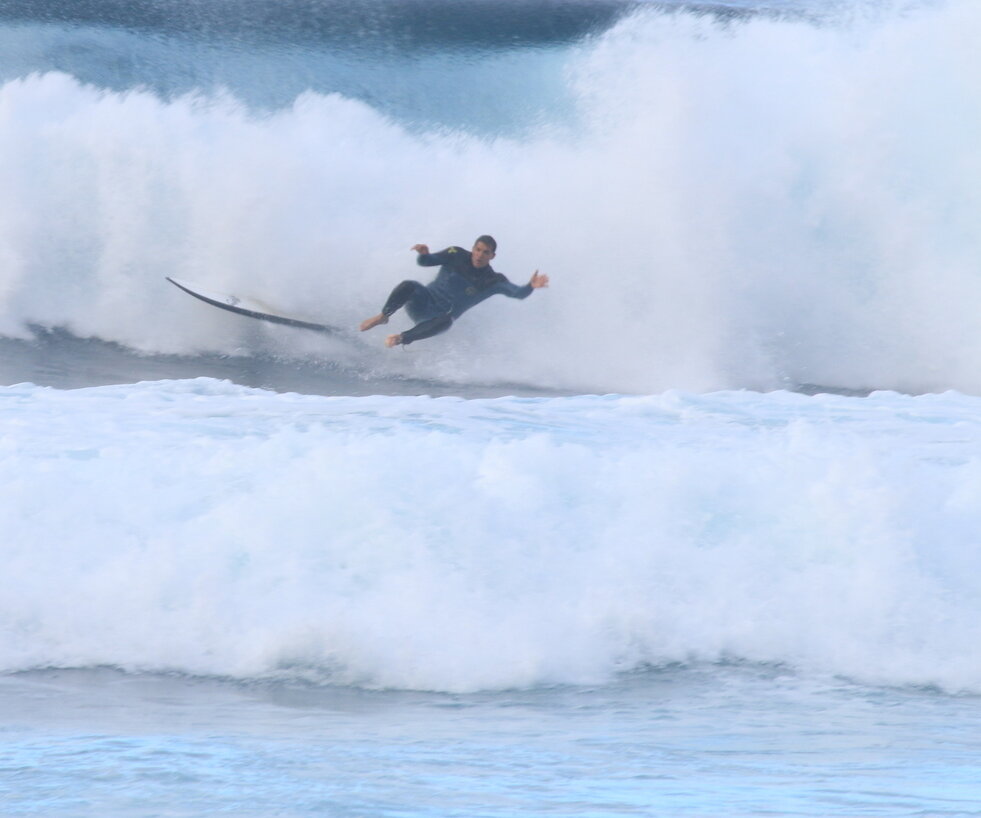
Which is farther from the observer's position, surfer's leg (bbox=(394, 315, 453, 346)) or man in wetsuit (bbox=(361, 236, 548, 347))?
surfer's leg (bbox=(394, 315, 453, 346))

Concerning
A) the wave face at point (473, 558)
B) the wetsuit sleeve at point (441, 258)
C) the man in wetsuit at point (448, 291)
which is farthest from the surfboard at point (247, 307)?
the wave face at point (473, 558)

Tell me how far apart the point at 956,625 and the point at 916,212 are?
7.67 metres

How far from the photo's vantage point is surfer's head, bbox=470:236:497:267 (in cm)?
785

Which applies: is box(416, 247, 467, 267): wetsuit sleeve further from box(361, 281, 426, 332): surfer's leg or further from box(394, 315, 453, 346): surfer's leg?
box(394, 315, 453, 346): surfer's leg

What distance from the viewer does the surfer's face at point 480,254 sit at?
7.88 metres

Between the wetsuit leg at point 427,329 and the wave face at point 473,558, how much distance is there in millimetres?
2839

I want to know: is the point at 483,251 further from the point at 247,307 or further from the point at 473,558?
the point at 473,558

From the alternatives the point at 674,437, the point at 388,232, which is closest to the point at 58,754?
the point at 674,437

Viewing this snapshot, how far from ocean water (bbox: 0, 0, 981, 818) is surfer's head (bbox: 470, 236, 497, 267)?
1010 mm

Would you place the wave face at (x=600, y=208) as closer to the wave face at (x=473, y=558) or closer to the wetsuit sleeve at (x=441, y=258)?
the wetsuit sleeve at (x=441, y=258)

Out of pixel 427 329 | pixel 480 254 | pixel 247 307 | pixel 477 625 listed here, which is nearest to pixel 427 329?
pixel 427 329

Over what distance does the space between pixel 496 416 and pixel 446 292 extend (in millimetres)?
2150

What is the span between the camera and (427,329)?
8.16m

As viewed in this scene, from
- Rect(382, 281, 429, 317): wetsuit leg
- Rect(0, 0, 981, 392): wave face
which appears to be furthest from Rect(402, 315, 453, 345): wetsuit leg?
Rect(0, 0, 981, 392): wave face
